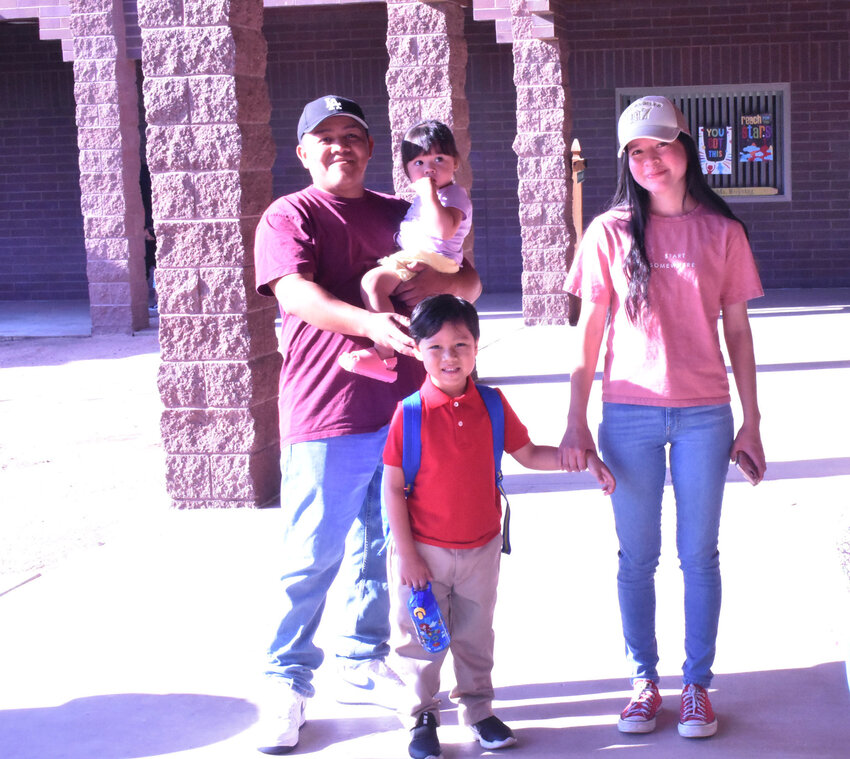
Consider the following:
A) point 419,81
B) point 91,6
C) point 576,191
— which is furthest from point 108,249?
point 419,81

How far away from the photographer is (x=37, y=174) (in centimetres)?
1831

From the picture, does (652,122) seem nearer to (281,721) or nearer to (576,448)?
(576,448)

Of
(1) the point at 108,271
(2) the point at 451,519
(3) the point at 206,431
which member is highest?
(1) the point at 108,271

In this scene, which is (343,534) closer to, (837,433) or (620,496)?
(620,496)

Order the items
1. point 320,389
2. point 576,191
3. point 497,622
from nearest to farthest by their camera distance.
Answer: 1. point 320,389
2. point 497,622
3. point 576,191

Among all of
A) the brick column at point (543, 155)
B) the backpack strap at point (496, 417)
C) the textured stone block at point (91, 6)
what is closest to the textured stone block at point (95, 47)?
the textured stone block at point (91, 6)

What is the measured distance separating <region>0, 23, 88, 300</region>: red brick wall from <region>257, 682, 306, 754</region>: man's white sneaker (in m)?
15.6

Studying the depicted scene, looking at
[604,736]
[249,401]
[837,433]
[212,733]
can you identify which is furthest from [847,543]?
[837,433]

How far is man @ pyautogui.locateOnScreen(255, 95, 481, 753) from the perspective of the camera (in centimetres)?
358

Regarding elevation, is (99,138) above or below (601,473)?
above

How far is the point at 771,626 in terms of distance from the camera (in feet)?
14.4

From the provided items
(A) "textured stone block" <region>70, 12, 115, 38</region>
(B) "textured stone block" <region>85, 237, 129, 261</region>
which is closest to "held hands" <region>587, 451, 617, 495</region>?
(B) "textured stone block" <region>85, 237, 129, 261</region>

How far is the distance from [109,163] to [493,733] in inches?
465

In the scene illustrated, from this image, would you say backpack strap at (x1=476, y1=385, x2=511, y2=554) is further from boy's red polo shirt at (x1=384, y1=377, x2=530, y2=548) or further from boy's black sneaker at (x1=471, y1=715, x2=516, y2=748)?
boy's black sneaker at (x1=471, y1=715, x2=516, y2=748)
